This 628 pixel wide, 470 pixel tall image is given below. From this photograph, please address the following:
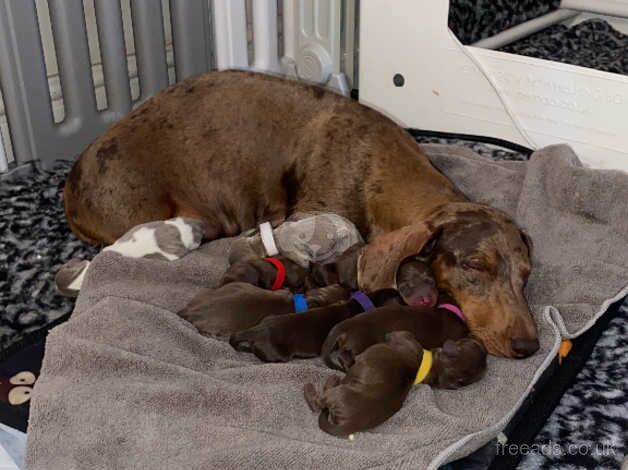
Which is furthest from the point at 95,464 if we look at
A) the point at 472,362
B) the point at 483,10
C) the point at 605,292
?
the point at 483,10

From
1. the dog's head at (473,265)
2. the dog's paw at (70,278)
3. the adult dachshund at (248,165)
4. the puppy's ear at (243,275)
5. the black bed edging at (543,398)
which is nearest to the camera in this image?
the black bed edging at (543,398)

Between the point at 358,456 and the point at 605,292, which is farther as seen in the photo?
the point at 605,292

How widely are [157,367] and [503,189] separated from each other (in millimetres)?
1466

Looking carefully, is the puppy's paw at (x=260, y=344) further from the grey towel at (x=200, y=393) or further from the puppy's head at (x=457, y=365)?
the puppy's head at (x=457, y=365)

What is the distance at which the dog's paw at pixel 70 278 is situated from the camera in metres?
2.38

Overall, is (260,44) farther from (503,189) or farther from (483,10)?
(503,189)

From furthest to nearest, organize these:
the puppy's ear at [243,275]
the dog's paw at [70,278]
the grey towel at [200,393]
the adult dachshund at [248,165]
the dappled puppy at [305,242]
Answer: the adult dachshund at [248,165]
the dog's paw at [70,278]
the dappled puppy at [305,242]
the puppy's ear at [243,275]
the grey towel at [200,393]

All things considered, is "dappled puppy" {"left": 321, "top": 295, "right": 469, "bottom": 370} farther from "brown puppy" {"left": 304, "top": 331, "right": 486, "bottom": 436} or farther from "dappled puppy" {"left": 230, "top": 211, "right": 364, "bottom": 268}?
"dappled puppy" {"left": 230, "top": 211, "right": 364, "bottom": 268}

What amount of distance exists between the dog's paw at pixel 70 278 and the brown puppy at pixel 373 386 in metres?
0.91

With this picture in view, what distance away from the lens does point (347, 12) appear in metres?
3.67

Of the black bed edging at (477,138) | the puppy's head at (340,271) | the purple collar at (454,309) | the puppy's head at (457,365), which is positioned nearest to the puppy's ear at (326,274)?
the puppy's head at (340,271)

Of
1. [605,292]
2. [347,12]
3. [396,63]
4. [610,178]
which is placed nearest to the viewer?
[605,292]

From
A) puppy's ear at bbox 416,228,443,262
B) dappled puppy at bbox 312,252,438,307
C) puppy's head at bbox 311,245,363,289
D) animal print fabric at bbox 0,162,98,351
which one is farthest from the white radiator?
puppy's ear at bbox 416,228,443,262

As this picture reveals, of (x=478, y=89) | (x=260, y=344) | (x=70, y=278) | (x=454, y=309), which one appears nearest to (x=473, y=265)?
(x=454, y=309)
